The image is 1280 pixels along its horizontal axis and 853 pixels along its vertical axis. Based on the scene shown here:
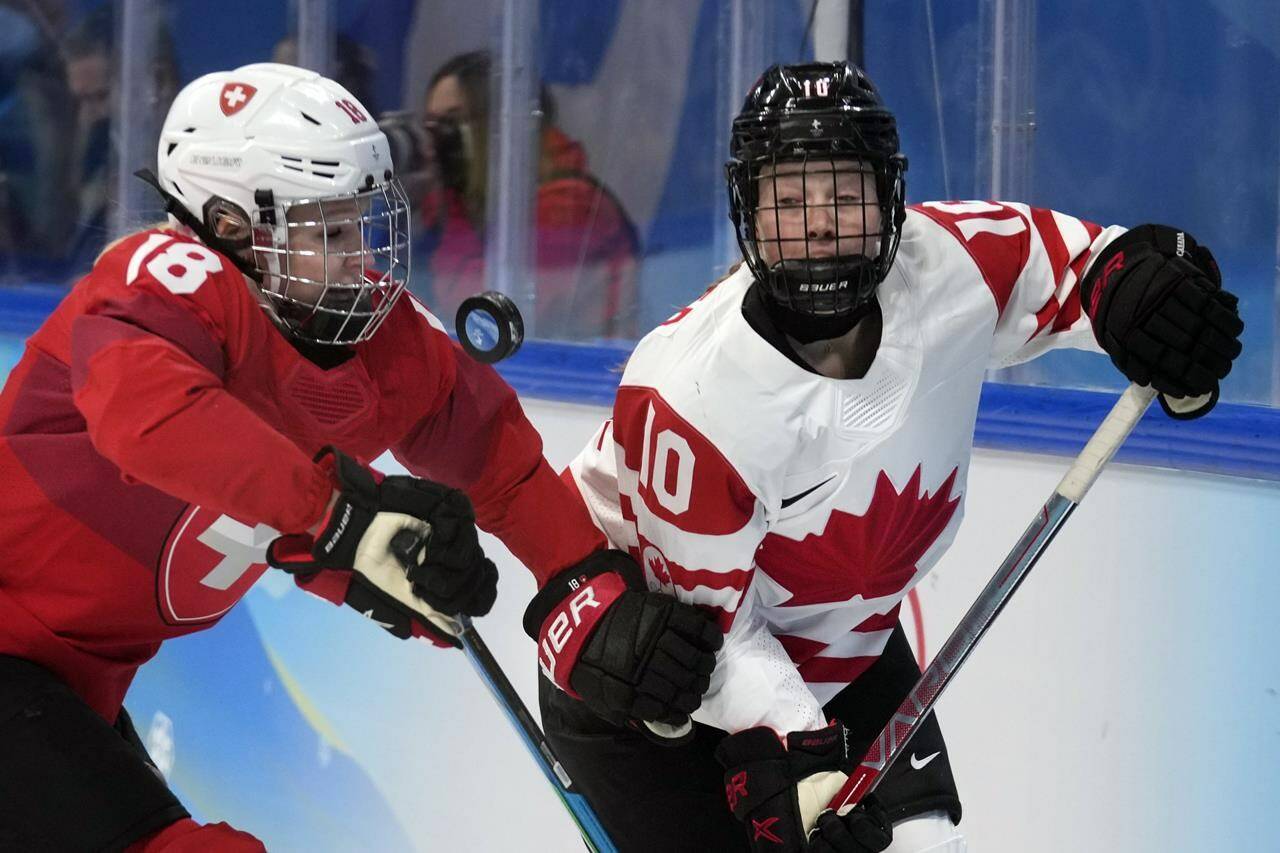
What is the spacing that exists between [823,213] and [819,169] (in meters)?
0.05

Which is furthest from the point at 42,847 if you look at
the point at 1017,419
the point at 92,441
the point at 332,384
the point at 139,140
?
the point at 139,140

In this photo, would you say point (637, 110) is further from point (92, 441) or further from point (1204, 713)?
point (92, 441)

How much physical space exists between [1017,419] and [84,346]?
1.56 m

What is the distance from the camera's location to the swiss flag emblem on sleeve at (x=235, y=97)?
6.75 feet

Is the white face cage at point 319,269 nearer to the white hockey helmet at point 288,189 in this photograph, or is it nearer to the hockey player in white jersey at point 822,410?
the white hockey helmet at point 288,189

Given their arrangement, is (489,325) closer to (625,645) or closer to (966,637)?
(625,645)

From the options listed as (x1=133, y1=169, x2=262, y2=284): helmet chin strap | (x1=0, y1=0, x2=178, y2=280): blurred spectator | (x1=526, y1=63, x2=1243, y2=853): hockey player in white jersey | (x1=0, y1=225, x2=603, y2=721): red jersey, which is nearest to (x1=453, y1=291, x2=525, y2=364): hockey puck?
(x1=0, y1=225, x2=603, y2=721): red jersey

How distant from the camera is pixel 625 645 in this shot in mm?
2033

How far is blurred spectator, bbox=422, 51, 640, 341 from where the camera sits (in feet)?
12.6

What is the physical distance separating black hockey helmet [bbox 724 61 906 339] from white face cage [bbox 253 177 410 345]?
0.45 m

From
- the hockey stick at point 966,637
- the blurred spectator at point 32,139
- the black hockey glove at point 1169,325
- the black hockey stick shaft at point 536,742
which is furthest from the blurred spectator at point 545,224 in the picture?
the black hockey glove at point 1169,325

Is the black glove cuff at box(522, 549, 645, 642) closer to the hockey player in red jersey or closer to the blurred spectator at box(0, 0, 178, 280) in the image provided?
the hockey player in red jersey

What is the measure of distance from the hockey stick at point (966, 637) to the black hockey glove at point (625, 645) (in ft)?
0.74

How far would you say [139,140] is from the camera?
4637mm
